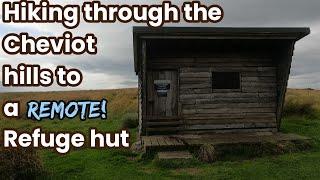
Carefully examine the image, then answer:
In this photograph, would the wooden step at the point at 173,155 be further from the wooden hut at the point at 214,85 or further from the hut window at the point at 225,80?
the hut window at the point at 225,80

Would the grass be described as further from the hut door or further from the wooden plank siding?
the wooden plank siding

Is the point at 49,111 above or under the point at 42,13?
under

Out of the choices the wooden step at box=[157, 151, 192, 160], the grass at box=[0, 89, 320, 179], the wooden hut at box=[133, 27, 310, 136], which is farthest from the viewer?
the wooden hut at box=[133, 27, 310, 136]

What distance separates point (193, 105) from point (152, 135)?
1.70 meters

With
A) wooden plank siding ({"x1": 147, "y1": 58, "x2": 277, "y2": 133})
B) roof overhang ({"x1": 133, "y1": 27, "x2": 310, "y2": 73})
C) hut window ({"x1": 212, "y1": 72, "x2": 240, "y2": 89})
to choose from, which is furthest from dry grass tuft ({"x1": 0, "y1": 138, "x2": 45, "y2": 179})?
hut window ({"x1": 212, "y1": 72, "x2": 240, "y2": 89})

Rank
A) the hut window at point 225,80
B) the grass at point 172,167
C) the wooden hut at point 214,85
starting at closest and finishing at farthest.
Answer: the grass at point 172,167
the wooden hut at point 214,85
the hut window at point 225,80

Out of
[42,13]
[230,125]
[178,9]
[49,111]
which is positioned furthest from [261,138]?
[42,13]

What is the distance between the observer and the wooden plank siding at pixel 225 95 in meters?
15.2

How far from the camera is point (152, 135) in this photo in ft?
49.1

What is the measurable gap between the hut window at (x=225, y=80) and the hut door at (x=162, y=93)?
1.35 m

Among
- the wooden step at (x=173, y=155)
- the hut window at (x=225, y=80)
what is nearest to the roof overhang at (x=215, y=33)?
the hut window at (x=225, y=80)

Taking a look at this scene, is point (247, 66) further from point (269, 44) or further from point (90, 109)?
point (90, 109)

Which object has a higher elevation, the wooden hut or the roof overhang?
the roof overhang

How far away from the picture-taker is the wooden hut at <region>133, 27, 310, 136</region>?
1502 cm
